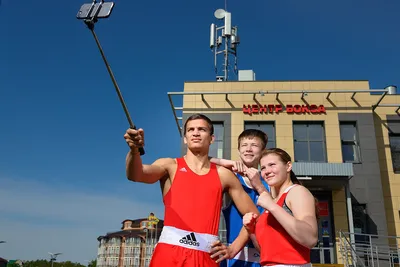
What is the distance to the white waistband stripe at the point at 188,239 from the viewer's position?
116 inches

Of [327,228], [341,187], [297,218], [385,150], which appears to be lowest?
[297,218]

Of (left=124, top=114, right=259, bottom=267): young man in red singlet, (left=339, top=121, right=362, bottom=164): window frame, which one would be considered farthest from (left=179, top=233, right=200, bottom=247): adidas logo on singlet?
(left=339, top=121, right=362, bottom=164): window frame

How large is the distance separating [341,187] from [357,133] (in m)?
2.99

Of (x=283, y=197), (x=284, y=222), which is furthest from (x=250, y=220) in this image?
(x=284, y=222)

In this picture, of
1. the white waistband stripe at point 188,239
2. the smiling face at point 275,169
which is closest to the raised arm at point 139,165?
the white waistband stripe at point 188,239

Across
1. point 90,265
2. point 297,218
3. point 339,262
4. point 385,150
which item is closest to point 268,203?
point 297,218

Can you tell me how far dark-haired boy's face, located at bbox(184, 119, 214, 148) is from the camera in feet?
11.1

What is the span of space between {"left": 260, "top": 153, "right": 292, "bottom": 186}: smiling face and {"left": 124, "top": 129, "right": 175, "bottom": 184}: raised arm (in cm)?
82

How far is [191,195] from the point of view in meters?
3.12

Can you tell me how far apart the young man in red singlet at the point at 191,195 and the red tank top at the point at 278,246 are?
0.34 m

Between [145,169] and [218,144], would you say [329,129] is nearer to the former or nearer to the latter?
[218,144]

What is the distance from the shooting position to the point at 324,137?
18.0 m

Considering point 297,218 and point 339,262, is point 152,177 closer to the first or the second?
point 297,218

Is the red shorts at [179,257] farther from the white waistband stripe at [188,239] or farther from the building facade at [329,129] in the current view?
the building facade at [329,129]
